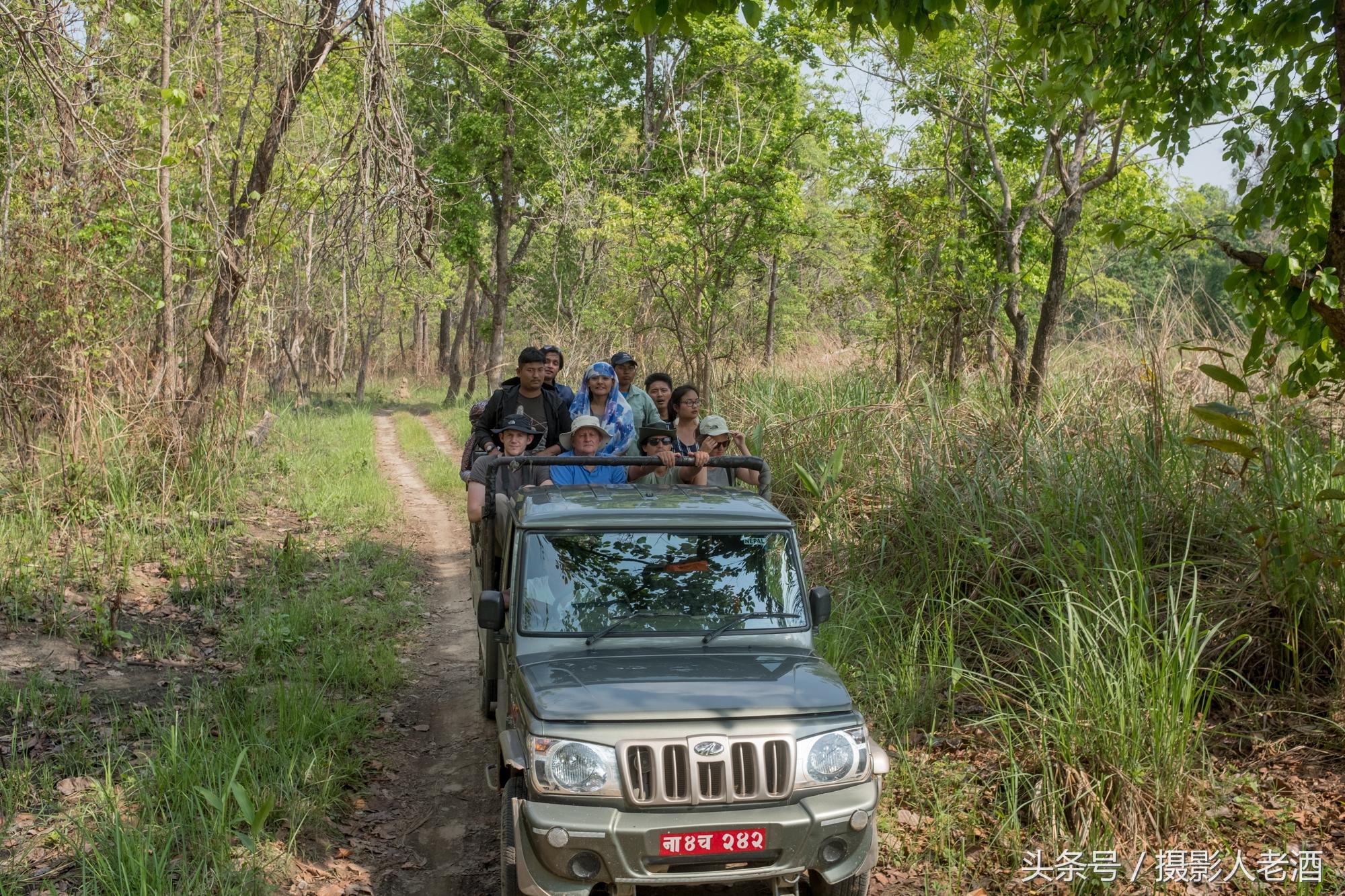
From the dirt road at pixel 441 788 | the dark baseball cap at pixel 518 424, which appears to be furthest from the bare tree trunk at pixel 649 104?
the dark baseball cap at pixel 518 424

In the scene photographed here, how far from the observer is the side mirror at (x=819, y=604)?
4.95 metres

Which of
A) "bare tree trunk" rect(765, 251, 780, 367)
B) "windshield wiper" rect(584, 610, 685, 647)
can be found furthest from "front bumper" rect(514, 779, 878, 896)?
"bare tree trunk" rect(765, 251, 780, 367)

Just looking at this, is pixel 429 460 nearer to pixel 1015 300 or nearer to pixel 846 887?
pixel 1015 300

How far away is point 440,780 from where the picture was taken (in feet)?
20.0

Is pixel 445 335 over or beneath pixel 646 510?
over

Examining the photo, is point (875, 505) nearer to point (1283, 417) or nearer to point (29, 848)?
point (1283, 417)

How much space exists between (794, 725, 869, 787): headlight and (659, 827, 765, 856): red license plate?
0.86ft

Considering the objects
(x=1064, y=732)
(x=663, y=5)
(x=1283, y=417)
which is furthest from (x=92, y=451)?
(x=1283, y=417)

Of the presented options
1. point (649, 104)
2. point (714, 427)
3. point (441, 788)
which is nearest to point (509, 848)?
point (441, 788)

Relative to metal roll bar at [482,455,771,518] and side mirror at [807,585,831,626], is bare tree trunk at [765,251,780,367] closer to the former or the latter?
metal roll bar at [482,455,771,518]

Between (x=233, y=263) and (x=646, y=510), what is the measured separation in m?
7.00

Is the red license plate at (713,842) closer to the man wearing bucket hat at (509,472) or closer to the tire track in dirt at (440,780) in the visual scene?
the tire track in dirt at (440,780)

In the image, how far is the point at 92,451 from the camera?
987cm

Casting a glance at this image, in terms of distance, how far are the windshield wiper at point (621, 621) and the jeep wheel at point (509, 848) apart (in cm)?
72
